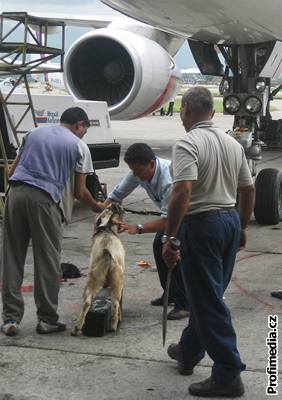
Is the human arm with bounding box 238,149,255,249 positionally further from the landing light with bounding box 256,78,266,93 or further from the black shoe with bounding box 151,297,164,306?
the landing light with bounding box 256,78,266,93

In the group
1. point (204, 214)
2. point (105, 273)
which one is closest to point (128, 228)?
point (105, 273)

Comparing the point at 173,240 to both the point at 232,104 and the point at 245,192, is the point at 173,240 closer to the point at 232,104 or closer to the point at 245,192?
the point at 245,192

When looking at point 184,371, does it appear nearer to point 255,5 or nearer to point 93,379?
point 93,379

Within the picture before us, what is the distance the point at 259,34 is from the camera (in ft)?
25.9

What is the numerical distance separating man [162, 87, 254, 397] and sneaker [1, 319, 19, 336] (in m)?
1.31

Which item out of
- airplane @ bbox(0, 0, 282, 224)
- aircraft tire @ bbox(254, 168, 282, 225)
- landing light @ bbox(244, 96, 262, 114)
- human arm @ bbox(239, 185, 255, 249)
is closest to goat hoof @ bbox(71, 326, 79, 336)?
human arm @ bbox(239, 185, 255, 249)

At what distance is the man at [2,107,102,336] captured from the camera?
175 inches

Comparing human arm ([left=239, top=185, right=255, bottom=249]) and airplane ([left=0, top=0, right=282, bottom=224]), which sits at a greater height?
airplane ([left=0, top=0, right=282, bottom=224])

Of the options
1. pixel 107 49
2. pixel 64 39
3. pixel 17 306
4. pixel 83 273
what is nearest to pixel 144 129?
pixel 107 49

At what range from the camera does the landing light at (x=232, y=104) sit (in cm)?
833

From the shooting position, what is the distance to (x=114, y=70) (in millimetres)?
10633

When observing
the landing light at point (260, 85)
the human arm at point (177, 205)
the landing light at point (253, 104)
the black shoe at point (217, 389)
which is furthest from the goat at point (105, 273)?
the landing light at point (260, 85)

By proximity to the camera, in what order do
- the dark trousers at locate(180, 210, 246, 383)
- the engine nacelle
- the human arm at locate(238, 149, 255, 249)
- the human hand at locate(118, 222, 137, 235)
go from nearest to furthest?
1. the dark trousers at locate(180, 210, 246, 383)
2. the human arm at locate(238, 149, 255, 249)
3. the human hand at locate(118, 222, 137, 235)
4. the engine nacelle

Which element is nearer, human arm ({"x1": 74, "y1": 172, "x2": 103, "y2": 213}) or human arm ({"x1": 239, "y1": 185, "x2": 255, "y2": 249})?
human arm ({"x1": 239, "y1": 185, "x2": 255, "y2": 249})
